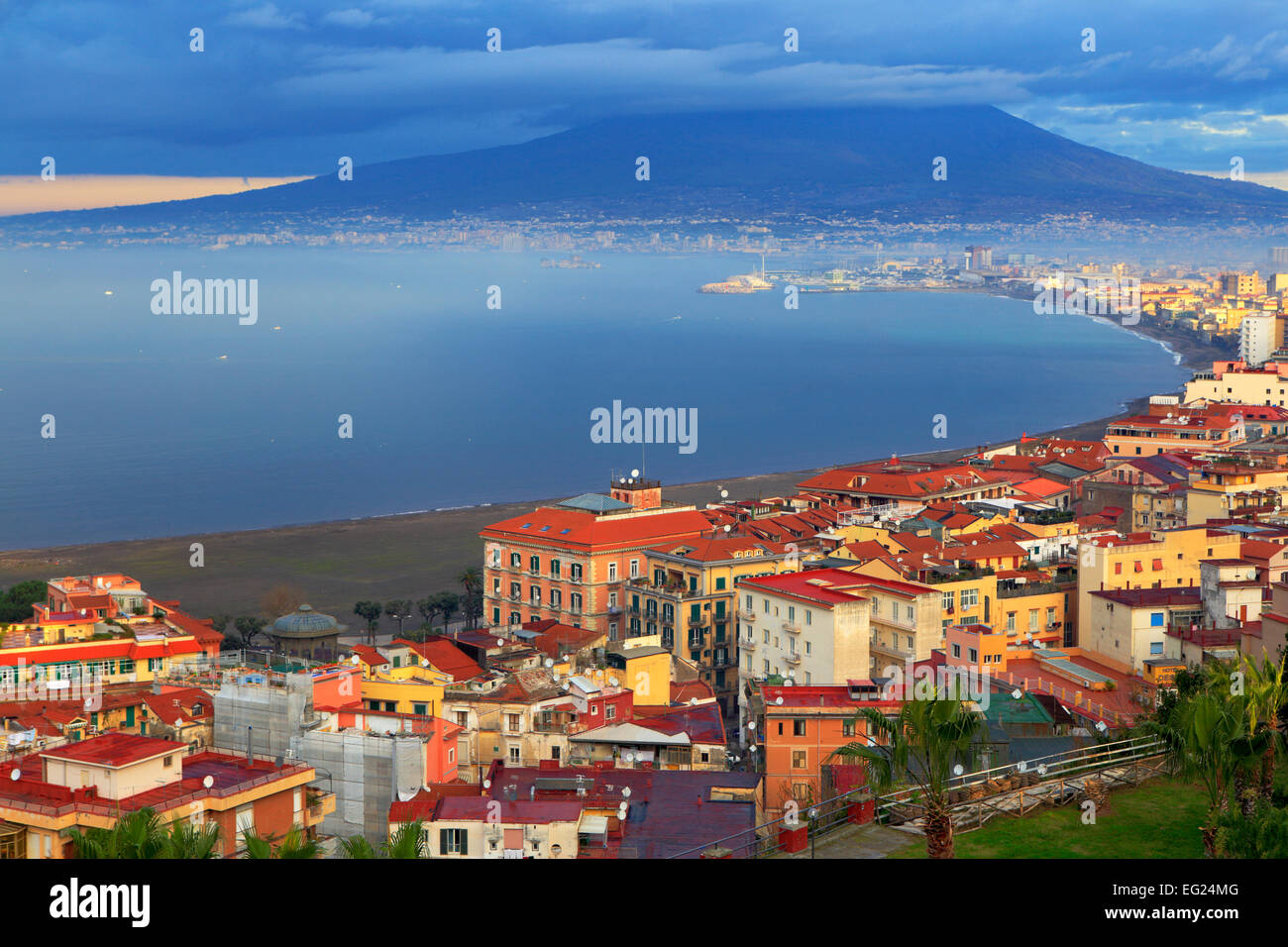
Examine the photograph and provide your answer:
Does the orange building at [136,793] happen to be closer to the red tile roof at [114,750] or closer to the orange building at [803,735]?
the red tile roof at [114,750]

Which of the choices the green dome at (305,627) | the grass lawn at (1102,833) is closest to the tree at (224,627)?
the green dome at (305,627)

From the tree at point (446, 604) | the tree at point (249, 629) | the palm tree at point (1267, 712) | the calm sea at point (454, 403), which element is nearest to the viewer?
the palm tree at point (1267, 712)

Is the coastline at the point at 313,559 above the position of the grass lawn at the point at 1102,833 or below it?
below

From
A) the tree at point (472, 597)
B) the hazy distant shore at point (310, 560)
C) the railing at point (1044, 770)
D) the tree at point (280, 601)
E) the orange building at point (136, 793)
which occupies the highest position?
the railing at point (1044, 770)

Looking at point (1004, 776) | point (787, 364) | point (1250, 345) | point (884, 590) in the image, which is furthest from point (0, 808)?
point (787, 364)

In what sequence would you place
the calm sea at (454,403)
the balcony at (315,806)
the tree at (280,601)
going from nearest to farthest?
1. the balcony at (315,806)
2. the tree at (280,601)
3. the calm sea at (454,403)

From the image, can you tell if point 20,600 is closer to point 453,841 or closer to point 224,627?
point 224,627

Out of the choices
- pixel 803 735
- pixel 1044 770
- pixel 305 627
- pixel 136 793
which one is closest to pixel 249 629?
→ pixel 305 627
